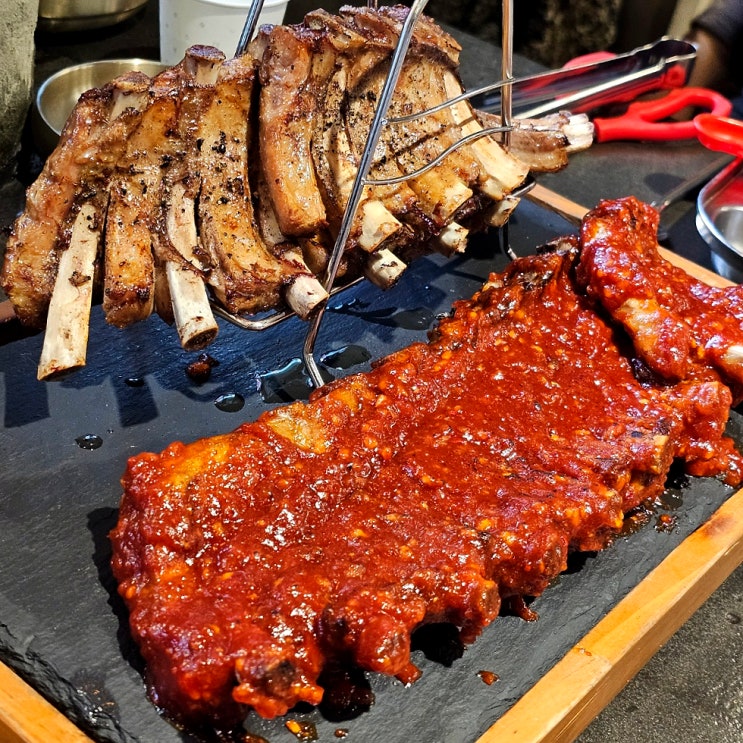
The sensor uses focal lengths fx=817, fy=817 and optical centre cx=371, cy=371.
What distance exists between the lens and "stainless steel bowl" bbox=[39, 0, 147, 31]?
5.31 meters

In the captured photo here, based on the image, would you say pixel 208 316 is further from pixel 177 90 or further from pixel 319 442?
pixel 177 90

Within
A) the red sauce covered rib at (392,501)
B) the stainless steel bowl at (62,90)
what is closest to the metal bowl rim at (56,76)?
the stainless steel bowl at (62,90)

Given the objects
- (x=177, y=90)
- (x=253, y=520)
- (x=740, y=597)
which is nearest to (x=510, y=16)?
(x=177, y=90)

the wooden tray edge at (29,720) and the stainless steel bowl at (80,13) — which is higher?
the stainless steel bowl at (80,13)

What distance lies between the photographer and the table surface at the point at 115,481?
217cm

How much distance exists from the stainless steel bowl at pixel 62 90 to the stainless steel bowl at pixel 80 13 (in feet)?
4.24

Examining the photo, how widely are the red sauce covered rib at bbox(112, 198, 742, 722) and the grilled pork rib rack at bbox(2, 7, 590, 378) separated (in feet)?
1.45

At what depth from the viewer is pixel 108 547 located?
8.09 ft

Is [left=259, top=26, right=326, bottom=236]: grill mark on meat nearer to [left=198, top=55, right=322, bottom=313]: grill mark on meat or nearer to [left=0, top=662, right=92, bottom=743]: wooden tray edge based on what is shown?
[left=198, top=55, right=322, bottom=313]: grill mark on meat

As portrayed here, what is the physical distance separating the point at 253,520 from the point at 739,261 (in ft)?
9.94

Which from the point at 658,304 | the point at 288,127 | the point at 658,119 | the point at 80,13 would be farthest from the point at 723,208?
the point at 80,13

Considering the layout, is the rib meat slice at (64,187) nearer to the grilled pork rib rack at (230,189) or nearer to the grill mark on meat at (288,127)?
the grilled pork rib rack at (230,189)

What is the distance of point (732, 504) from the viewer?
2.92 meters

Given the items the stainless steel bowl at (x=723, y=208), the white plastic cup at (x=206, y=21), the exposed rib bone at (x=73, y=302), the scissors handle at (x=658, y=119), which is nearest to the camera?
the exposed rib bone at (x=73, y=302)
